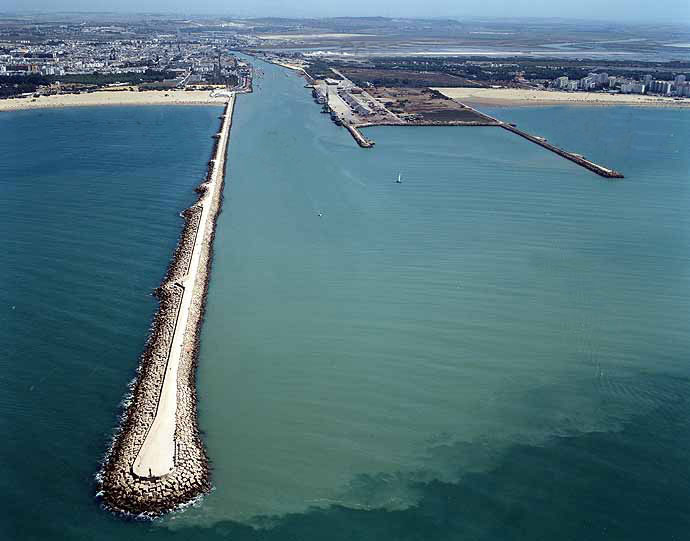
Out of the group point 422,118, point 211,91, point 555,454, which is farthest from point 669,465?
point 211,91

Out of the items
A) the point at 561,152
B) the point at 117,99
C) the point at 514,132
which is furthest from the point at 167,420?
the point at 117,99

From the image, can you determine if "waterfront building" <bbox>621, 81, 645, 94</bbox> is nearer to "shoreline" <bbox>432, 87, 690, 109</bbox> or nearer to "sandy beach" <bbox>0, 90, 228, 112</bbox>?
"shoreline" <bbox>432, 87, 690, 109</bbox>

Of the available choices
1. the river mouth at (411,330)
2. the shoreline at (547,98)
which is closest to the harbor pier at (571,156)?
the river mouth at (411,330)

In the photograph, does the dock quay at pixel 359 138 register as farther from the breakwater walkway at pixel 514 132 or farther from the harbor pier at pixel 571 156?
the harbor pier at pixel 571 156

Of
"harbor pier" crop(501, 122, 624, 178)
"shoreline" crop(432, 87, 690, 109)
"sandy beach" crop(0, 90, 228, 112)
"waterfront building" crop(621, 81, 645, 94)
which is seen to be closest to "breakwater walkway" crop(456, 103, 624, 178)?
"harbor pier" crop(501, 122, 624, 178)

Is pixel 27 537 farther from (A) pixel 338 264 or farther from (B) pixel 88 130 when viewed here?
(B) pixel 88 130

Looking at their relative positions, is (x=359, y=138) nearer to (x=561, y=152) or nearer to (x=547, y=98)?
(x=561, y=152)
